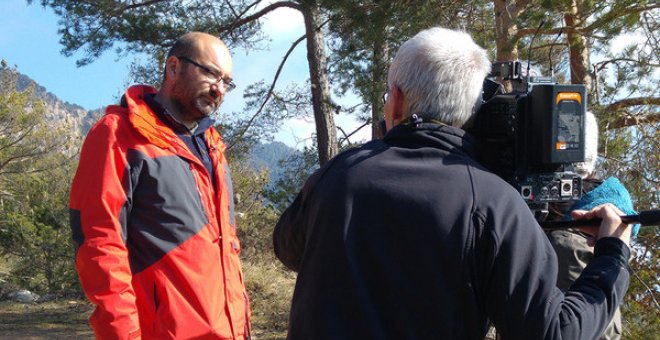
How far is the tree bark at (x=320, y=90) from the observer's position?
9469 millimetres

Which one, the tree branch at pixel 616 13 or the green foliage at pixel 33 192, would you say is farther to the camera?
the green foliage at pixel 33 192

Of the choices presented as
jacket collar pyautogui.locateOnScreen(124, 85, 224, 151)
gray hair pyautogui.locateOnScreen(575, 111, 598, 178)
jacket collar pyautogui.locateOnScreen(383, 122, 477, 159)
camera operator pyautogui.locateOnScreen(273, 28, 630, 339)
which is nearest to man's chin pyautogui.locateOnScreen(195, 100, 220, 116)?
jacket collar pyautogui.locateOnScreen(124, 85, 224, 151)

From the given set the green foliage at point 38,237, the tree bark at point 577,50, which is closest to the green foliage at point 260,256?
the green foliage at point 38,237

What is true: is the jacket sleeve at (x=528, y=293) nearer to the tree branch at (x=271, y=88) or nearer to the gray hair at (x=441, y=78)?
the gray hair at (x=441, y=78)

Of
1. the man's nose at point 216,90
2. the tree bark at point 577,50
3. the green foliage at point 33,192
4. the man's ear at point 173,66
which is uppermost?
the tree bark at point 577,50

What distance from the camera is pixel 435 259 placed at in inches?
52.9

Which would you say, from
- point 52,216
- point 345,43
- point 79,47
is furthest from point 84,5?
point 52,216

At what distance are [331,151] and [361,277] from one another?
821cm

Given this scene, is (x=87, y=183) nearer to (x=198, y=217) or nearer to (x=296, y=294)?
(x=198, y=217)

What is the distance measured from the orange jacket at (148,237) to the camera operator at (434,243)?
2.66 ft

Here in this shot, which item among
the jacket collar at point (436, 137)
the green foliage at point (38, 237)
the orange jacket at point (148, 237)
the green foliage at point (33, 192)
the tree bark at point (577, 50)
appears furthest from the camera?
the green foliage at point (33, 192)

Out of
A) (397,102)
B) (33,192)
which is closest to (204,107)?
(397,102)

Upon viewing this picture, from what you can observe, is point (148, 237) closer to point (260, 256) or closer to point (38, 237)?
point (260, 256)

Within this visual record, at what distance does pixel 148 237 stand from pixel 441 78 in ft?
4.04
